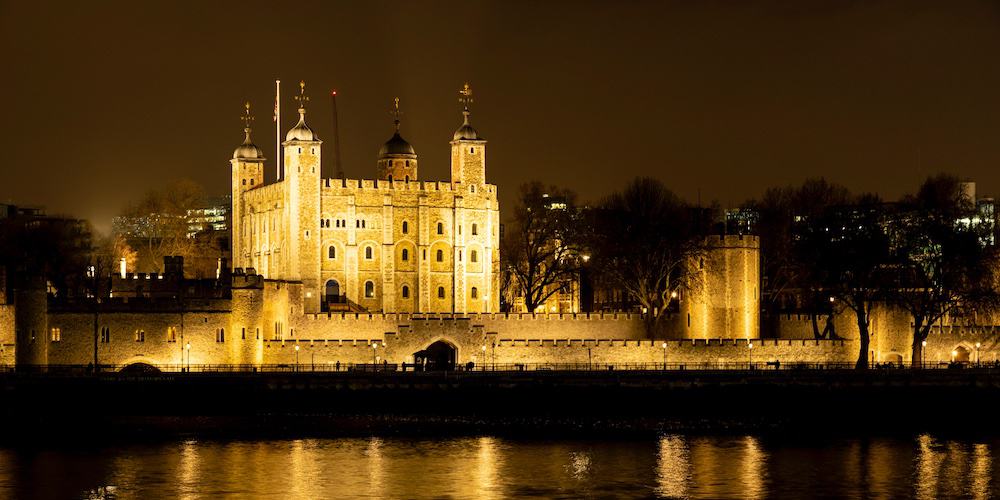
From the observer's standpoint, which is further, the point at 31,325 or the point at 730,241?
the point at 730,241

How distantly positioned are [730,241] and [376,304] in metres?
23.7

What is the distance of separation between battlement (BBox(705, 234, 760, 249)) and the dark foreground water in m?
26.3

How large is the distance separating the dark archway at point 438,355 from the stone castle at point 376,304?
0.09 metres

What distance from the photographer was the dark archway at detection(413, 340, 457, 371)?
96.4 meters

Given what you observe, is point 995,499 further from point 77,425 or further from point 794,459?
point 77,425

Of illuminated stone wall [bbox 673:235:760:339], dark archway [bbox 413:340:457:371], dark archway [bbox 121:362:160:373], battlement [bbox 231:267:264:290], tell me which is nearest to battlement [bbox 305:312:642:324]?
dark archway [bbox 413:340:457:371]

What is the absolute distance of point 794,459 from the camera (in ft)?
229

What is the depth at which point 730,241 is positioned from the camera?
10194 cm

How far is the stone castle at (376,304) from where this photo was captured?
9100cm

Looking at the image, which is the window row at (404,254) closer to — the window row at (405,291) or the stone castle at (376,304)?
the stone castle at (376,304)

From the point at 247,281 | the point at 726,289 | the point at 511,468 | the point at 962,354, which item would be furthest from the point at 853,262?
the point at 511,468

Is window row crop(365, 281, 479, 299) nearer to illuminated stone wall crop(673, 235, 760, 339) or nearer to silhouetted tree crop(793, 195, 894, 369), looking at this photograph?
illuminated stone wall crop(673, 235, 760, 339)

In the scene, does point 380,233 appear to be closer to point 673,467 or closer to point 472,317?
point 472,317

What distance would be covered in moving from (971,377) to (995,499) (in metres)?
26.7
